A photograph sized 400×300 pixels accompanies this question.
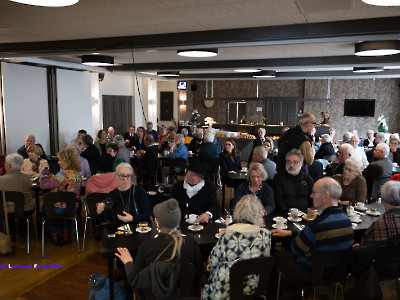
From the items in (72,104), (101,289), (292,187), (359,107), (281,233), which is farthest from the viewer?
(359,107)

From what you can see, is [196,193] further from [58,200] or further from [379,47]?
[379,47]

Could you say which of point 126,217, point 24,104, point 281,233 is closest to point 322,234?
point 281,233

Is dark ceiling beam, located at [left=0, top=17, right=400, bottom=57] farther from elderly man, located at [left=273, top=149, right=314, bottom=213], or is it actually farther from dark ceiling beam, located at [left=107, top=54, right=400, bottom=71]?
dark ceiling beam, located at [left=107, top=54, right=400, bottom=71]

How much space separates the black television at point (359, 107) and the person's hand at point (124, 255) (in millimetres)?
14022

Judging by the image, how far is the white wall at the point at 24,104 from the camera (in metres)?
7.63

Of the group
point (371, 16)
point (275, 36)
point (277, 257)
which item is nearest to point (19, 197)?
point (277, 257)

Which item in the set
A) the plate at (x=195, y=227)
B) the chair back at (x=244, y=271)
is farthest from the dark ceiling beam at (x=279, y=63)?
the chair back at (x=244, y=271)

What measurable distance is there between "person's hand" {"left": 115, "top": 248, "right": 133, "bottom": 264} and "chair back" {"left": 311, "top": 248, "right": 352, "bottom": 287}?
4.52ft

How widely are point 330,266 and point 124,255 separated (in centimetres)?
159

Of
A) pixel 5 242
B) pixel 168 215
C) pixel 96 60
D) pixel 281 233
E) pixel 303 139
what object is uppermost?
pixel 96 60

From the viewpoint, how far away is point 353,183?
14.0 ft

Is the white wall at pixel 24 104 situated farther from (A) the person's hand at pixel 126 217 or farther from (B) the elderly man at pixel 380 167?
(B) the elderly man at pixel 380 167

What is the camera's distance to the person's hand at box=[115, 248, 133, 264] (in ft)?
8.46

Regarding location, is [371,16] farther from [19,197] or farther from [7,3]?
[19,197]
